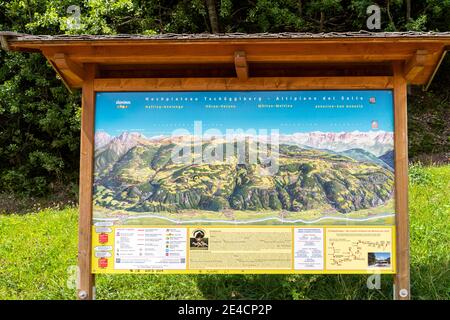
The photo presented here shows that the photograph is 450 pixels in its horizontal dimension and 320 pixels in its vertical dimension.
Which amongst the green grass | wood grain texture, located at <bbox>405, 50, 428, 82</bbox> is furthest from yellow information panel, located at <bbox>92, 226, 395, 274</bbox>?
wood grain texture, located at <bbox>405, 50, 428, 82</bbox>

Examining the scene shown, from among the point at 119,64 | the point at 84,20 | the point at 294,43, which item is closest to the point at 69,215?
the point at 84,20

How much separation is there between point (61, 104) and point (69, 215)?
5.81 metres

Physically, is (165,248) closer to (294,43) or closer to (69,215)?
(294,43)

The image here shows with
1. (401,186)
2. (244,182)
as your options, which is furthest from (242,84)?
(401,186)

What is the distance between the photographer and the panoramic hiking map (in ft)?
14.4

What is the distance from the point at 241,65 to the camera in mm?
4164

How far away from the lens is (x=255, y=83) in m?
4.42

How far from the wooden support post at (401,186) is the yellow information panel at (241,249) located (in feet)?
0.37

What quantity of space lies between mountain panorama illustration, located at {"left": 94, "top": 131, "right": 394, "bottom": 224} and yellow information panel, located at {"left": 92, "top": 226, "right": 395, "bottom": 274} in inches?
4.5

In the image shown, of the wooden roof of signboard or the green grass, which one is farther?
the green grass

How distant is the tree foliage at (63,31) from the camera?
44.1 feet

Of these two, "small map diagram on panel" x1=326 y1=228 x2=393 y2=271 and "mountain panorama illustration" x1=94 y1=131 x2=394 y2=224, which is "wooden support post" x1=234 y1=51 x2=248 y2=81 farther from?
"small map diagram on panel" x1=326 y1=228 x2=393 y2=271

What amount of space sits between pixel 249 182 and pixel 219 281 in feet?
5.42

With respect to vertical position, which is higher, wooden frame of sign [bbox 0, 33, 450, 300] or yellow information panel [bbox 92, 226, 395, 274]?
wooden frame of sign [bbox 0, 33, 450, 300]
